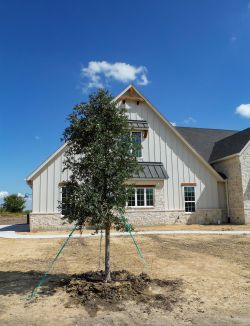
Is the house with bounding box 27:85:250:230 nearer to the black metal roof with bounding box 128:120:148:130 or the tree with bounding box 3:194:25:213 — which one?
the black metal roof with bounding box 128:120:148:130

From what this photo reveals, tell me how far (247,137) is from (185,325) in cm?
2124

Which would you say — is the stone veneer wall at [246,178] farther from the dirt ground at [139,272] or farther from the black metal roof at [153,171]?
the dirt ground at [139,272]

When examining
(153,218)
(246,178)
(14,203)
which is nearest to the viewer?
(153,218)

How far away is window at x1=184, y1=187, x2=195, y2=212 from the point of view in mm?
24234

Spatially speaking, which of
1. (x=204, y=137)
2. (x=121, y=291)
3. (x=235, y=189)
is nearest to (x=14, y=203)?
(x=204, y=137)

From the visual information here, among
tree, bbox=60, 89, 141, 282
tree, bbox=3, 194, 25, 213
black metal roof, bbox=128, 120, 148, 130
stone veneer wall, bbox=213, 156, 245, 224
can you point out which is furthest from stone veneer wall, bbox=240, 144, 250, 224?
tree, bbox=3, 194, 25, 213

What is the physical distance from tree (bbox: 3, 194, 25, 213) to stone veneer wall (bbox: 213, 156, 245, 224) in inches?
1304

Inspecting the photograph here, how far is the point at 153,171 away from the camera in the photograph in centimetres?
2336

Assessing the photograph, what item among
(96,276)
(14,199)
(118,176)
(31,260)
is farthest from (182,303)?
(14,199)

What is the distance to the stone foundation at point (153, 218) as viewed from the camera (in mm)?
21156

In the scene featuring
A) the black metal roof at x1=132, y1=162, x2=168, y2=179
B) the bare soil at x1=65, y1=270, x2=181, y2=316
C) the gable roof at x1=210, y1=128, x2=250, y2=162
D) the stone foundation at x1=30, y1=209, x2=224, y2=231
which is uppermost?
the gable roof at x1=210, y1=128, x2=250, y2=162

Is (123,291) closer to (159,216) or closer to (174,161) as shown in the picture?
(159,216)

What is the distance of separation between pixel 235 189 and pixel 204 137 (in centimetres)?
723

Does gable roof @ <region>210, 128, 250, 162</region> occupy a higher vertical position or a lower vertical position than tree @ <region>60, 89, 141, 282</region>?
higher
